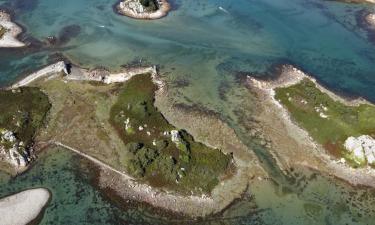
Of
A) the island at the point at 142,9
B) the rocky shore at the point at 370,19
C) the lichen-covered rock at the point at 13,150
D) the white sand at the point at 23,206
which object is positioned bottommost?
the white sand at the point at 23,206

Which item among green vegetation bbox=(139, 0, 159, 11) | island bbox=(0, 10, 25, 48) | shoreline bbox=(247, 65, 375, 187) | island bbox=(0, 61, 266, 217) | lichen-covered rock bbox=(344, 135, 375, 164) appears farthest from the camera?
green vegetation bbox=(139, 0, 159, 11)

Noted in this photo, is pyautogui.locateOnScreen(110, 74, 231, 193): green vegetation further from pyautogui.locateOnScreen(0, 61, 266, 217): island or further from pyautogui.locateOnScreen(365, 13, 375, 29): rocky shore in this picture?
pyautogui.locateOnScreen(365, 13, 375, 29): rocky shore

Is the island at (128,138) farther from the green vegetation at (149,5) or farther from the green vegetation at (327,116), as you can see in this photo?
the green vegetation at (149,5)

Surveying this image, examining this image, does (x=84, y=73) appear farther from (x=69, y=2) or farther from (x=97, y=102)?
(x=69, y=2)

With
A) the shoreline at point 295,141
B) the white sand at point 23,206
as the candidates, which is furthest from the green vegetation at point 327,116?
the white sand at point 23,206

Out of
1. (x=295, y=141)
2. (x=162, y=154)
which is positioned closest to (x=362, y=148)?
(x=295, y=141)

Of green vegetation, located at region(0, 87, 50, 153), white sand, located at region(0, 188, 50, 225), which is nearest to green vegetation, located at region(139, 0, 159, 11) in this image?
green vegetation, located at region(0, 87, 50, 153)
